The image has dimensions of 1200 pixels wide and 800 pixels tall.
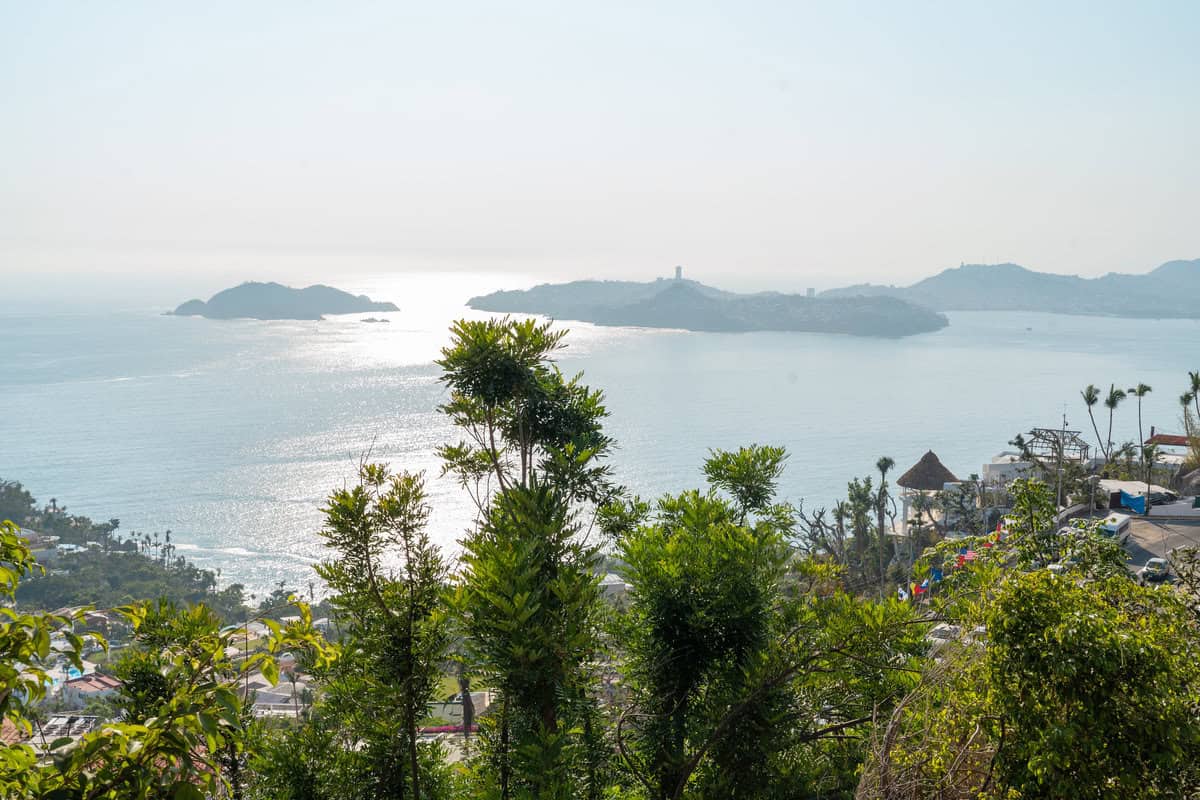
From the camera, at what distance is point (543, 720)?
5004 mm

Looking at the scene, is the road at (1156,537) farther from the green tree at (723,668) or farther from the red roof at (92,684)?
the red roof at (92,684)

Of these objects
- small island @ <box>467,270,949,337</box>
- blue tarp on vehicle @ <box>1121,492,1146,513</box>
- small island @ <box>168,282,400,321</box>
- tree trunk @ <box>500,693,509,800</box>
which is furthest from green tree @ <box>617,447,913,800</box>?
small island @ <box>168,282,400,321</box>

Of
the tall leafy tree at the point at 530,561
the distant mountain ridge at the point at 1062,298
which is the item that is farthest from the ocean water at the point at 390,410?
the distant mountain ridge at the point at 1062,298

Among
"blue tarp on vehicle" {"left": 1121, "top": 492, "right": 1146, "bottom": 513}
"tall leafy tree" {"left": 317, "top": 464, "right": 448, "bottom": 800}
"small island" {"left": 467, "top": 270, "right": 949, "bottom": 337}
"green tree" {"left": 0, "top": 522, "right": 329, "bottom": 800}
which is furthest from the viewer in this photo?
"small island" {"left": 467, "top": 270, "right": 949, "bottom": 337}

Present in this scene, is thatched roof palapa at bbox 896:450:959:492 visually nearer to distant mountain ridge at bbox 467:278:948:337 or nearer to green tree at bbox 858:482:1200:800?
green tree at bbox 858:482:1200:800

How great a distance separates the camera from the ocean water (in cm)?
4472

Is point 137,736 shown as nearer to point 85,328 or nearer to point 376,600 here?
point 376,600

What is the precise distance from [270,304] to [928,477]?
12469cm

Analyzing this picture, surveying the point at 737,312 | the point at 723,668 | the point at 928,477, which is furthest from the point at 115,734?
the point at 737,312

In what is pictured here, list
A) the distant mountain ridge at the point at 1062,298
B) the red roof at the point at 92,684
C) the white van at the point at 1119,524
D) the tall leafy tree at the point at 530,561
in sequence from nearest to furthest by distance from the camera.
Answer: the tall leafy tree at the point at 530,561
the white van at the point at 1119,524
the red roof at the point at 92,684
the distant mountain ridge at the point at 1062,298

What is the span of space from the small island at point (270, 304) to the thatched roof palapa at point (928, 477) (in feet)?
393

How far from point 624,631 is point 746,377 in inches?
3038

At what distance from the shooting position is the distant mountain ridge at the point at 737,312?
417 ft

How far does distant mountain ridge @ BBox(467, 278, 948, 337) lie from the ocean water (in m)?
11.4
